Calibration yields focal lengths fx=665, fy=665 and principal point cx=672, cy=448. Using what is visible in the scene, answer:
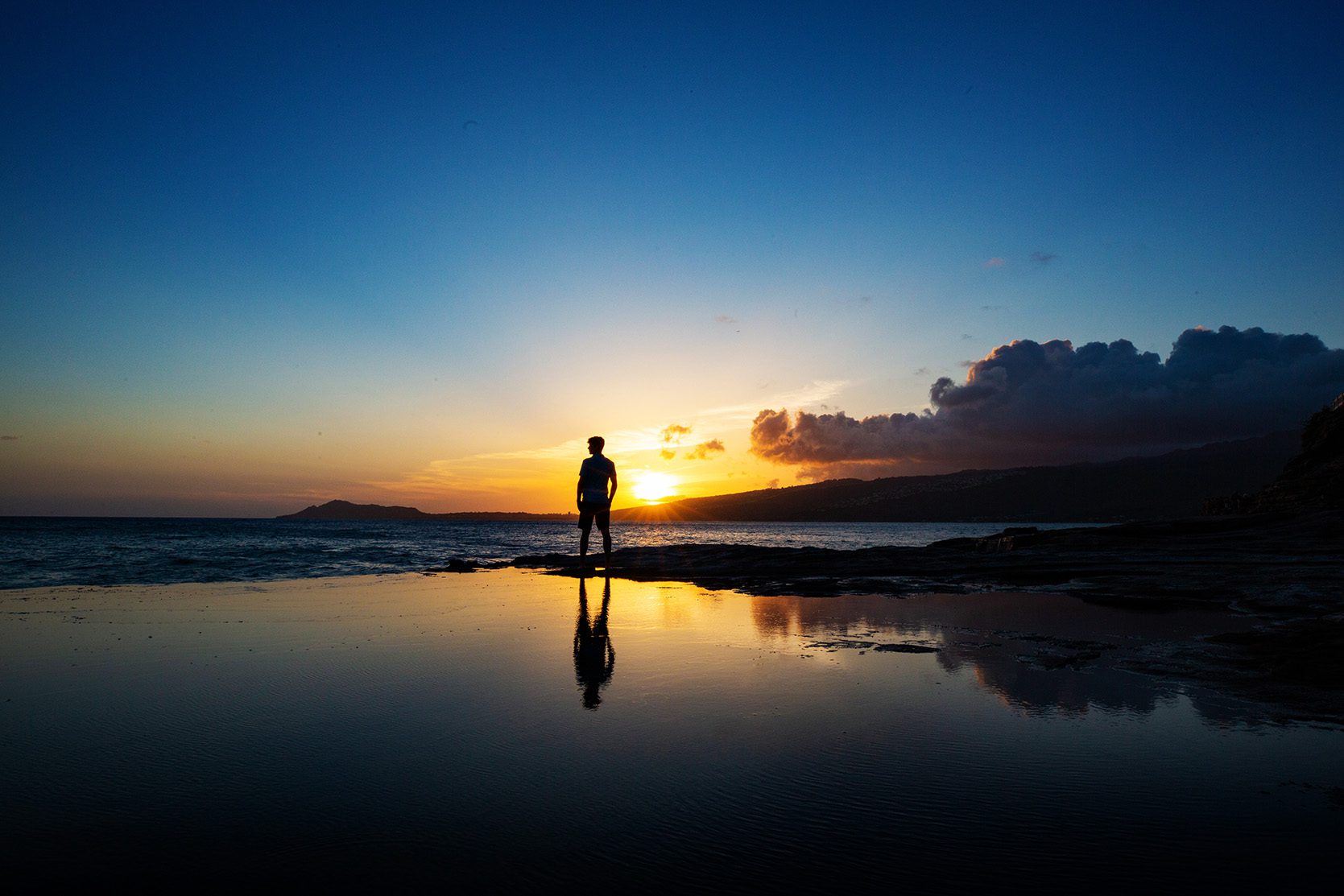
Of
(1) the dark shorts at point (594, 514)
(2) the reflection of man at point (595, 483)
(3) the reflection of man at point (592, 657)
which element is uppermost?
(2) the reflection of man at point (595, 483)

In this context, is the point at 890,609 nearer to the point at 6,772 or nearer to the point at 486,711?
the point at 486,711

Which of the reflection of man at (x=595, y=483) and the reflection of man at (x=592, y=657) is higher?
the reflection of man at (x=595, y=483)

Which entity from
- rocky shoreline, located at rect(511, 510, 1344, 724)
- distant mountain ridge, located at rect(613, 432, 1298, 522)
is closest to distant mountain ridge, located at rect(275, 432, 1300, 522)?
distant mountain ridge, located at rect(613, 432, 1298, 522)

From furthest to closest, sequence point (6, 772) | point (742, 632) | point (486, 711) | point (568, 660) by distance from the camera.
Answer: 1. point (742, 632)
2. point (568, 660)
3. point (486, 711)
4. point (6, 772)

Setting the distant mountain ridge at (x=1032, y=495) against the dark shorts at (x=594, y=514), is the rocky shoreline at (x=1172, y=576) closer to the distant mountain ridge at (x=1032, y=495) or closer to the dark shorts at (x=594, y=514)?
the dark shorts at (x=594, y=514)

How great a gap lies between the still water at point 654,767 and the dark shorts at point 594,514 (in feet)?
24.3

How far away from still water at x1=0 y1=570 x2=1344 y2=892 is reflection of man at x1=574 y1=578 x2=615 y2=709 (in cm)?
4

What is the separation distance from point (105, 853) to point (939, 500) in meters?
186

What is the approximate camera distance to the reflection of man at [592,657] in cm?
427

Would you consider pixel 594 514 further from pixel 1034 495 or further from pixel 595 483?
pixel 1034 495

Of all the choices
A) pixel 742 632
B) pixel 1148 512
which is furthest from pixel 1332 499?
pixel 1148 512

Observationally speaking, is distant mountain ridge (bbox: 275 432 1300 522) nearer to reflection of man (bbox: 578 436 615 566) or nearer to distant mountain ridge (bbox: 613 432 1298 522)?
distant mountain ridge (bbox: 613 432 1298 522)

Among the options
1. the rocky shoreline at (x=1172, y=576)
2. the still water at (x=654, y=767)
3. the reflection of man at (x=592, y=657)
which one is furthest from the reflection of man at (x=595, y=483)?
the still water at (x=654, y=767)

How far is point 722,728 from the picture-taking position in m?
3.47
